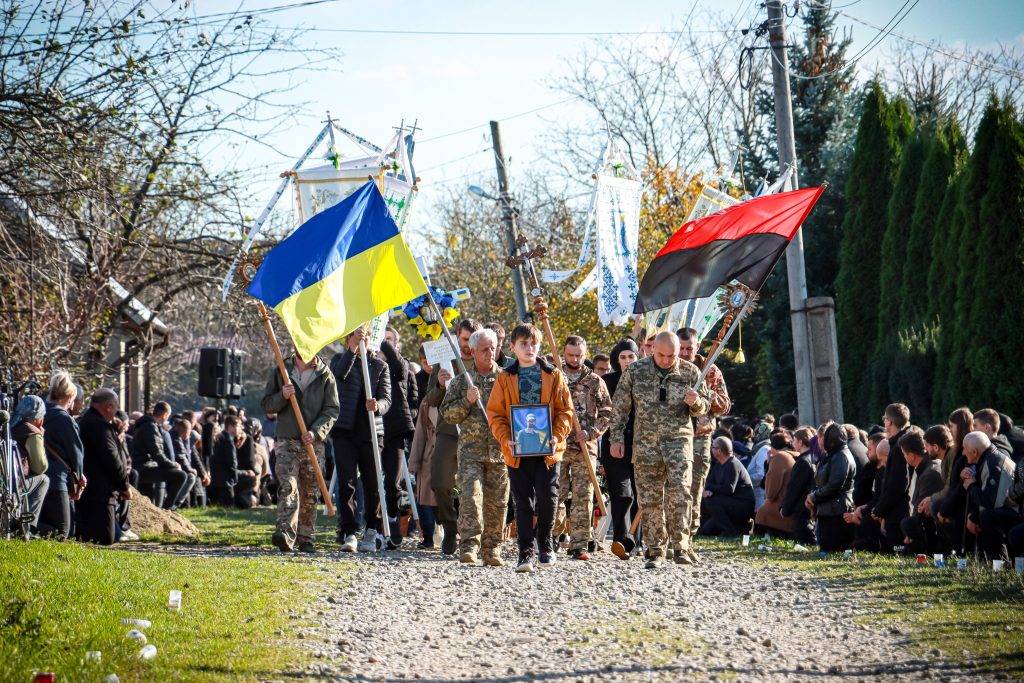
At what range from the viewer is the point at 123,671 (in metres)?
6.76

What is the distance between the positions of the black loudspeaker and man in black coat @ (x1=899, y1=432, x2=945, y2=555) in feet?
56.6

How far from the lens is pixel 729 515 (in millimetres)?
17672

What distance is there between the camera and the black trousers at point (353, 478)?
46.1 ft

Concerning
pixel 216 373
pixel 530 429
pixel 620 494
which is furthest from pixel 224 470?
pixel 530 429

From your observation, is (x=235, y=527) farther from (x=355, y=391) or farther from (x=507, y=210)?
(x=507, y=210)

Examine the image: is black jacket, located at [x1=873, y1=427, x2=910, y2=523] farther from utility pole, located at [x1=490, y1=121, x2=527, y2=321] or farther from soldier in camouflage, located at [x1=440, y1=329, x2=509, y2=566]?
utility pole, located at [x1=490, y1=121, x2=527, y2=321]

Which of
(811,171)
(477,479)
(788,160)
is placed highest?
(811,171)

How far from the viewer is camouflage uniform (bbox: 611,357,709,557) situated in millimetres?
11961

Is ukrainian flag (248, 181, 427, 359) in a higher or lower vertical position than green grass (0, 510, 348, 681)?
higher

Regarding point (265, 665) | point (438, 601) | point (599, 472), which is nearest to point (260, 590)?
point (438, 601)

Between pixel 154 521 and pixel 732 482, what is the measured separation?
7959 mm

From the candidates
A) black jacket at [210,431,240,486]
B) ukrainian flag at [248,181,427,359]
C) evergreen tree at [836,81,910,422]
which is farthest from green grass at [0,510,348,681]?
evergreen tree at [836,81,910,422]

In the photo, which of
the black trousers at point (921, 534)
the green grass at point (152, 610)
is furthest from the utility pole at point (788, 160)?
the green grass at point (152, 610)

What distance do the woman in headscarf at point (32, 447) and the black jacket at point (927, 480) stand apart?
30.2 ft
